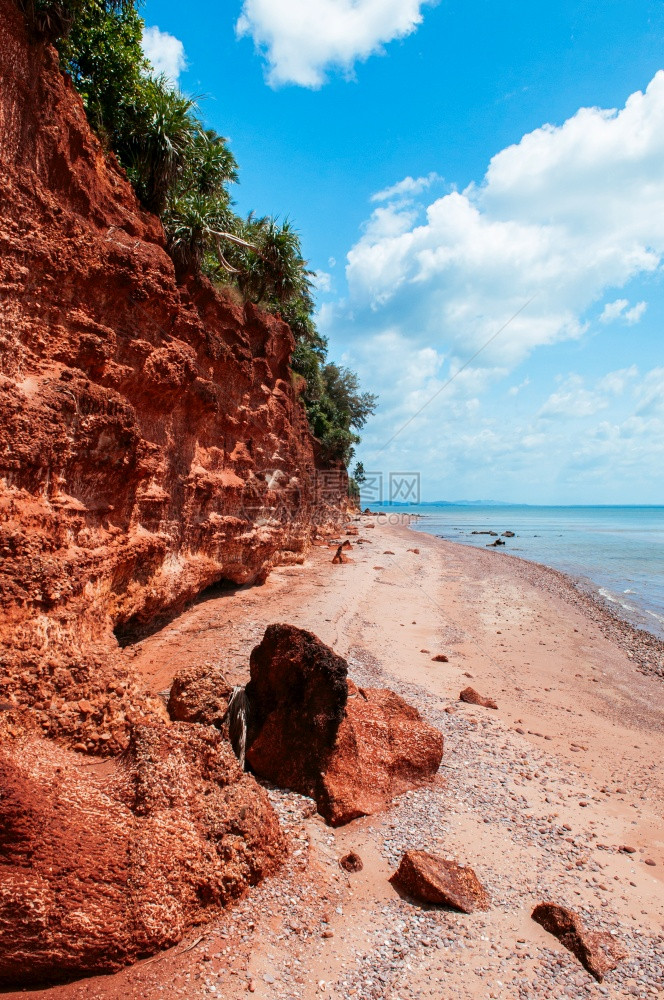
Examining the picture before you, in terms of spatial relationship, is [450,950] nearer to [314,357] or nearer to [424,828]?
[424,828]

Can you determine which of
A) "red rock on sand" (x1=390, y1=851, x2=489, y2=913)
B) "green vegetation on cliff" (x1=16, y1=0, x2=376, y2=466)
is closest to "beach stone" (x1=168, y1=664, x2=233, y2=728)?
"red rock on sand" (x1=390, y1=851, x2=489, y2=913)

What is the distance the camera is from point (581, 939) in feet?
13.0

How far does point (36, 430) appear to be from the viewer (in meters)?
5.86

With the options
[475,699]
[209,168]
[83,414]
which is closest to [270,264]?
[209,168]

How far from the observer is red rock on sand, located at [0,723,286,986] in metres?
3.03

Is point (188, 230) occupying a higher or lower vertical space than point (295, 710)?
higher

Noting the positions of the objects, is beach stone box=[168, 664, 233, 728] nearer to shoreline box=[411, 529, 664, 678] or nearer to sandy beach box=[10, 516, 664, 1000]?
sandy beach box=[10, 516, 664, 1000]

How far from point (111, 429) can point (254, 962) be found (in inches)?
251

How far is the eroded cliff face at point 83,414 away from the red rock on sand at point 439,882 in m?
2.84

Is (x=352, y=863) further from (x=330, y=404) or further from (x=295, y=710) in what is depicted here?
(x=330, y=404)

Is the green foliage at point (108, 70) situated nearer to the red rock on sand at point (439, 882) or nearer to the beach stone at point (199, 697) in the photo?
the beach stone at point (199, 697)

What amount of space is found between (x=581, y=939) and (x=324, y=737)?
2.76 meters

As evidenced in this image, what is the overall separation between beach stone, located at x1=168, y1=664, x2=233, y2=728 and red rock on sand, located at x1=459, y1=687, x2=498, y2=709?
16.6 ft

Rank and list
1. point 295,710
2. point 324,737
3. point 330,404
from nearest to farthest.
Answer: point 324,737, point 295,710, point 330,404
